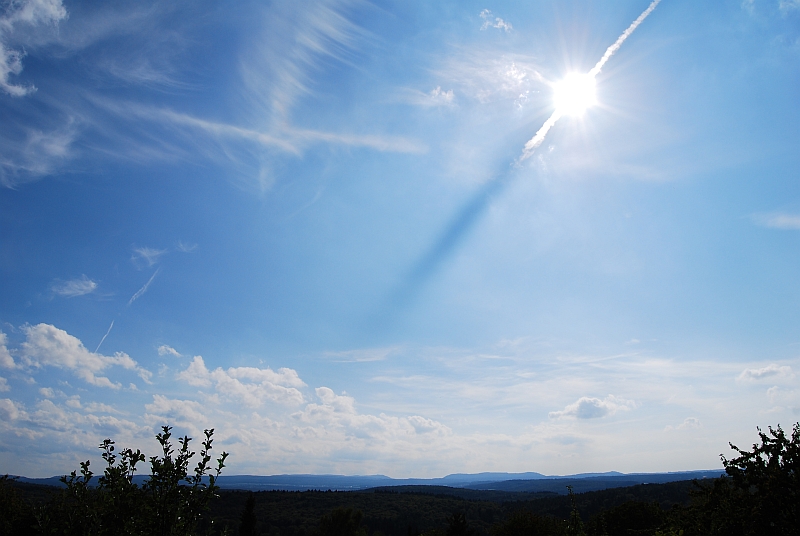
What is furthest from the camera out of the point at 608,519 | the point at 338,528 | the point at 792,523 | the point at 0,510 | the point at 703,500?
the point at 338,528

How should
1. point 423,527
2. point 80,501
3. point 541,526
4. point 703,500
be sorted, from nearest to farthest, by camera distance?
point 80,501 < point 703,500 < point 541,526 < point 423,527

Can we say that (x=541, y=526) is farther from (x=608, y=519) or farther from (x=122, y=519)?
(x=122, y=519)

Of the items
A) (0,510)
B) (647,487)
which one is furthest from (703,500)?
(647,487)

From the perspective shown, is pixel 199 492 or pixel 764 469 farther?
pixel 764 469

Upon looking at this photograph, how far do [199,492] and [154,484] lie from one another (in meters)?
0.72

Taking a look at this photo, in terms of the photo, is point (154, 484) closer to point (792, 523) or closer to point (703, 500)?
point (792, 523)

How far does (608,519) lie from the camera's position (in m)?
56.6

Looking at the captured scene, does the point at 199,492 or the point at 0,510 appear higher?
the point at 199,492

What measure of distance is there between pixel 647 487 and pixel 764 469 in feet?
720

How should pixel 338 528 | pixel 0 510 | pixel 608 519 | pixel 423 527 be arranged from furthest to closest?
pixel 423 527 → pixel 338 528 → pixel 608 519 → pixel 0 510

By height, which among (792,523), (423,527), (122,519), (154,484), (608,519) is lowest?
(423,527)

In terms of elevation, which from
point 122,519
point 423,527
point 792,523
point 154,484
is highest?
point 154,484

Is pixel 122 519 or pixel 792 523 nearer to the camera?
pixel 122 519

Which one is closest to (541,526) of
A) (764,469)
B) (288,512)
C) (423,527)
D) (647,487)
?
(764,469)
